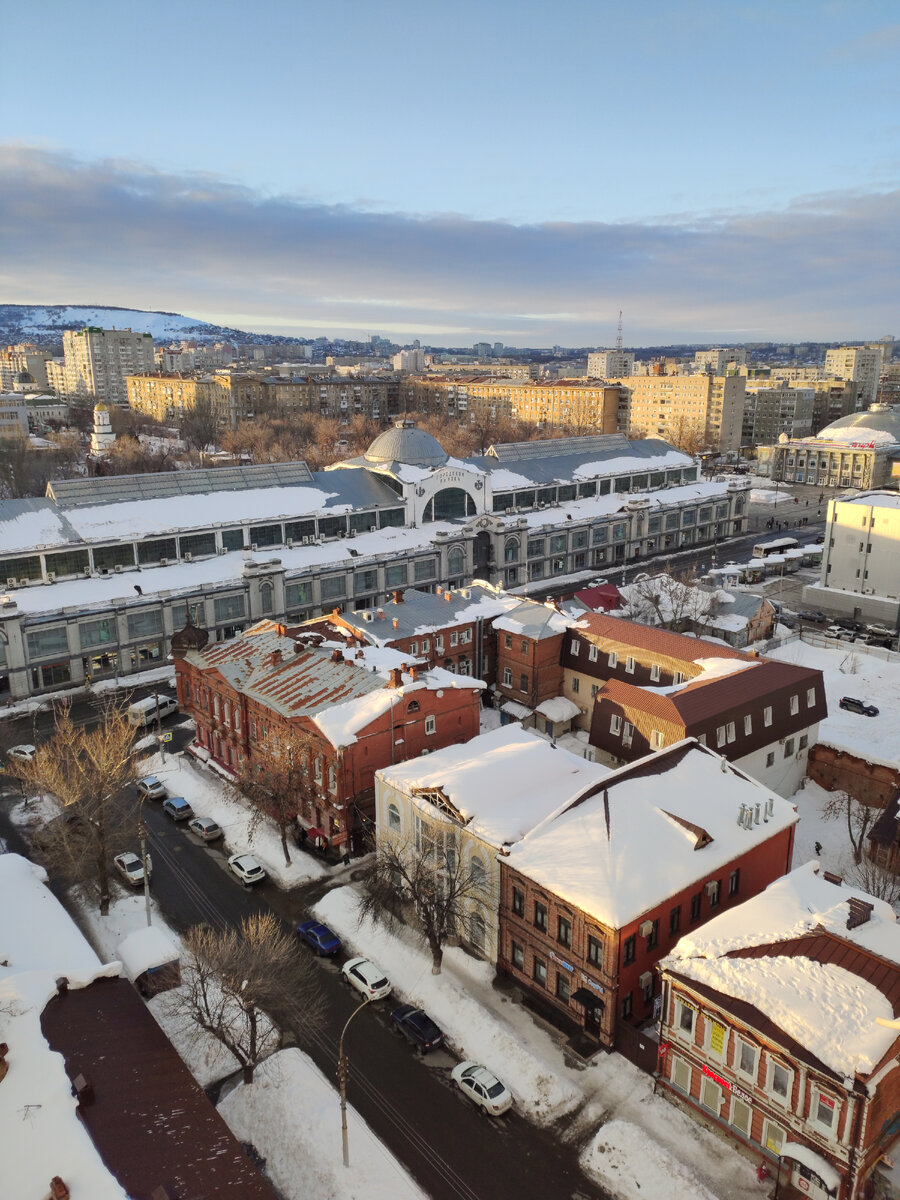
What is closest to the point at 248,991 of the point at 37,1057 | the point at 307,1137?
the point at 307,1137

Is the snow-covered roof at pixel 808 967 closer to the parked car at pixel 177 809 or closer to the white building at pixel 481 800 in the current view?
the white building at pixel 481 800

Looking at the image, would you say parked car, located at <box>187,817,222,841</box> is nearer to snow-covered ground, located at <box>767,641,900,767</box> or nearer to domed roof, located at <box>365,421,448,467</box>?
snow-covered ground, located at <box>767,641,900,767</box>

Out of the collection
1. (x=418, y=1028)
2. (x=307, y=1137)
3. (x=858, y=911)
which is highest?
(x=858, y=911)

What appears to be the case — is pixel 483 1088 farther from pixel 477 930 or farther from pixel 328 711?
pixel 328 711

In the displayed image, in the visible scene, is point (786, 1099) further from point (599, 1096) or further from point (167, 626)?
point (167, 626)

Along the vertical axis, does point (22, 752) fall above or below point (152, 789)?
above
